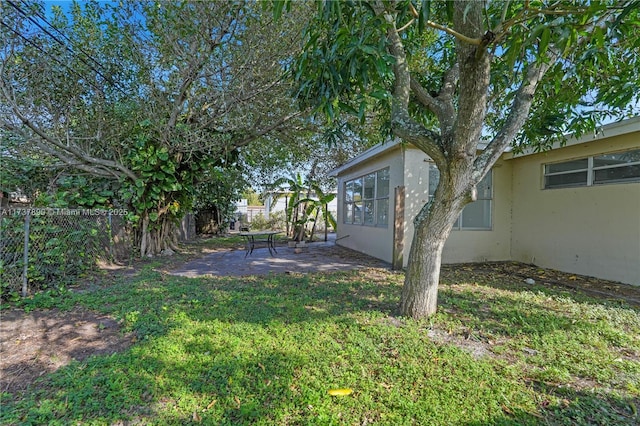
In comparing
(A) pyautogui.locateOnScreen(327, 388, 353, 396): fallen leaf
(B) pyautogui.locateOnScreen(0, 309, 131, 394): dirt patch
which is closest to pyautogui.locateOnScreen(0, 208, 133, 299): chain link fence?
(B) pyautogui.locateOnScreen(0, 309, 131, 394): dirt patch

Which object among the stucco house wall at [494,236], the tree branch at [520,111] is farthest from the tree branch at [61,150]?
the stucco house wall at [494,236]

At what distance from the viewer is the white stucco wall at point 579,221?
5.81 metres

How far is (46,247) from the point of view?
14.8ft

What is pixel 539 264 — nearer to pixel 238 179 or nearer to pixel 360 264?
pixel 360 264

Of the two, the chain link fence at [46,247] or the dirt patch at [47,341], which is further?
the chain link fence at [46,247]

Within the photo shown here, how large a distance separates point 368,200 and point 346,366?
7325 mm

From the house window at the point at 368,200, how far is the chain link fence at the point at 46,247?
6.77 metres

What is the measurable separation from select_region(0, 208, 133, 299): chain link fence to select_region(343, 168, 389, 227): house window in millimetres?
6771

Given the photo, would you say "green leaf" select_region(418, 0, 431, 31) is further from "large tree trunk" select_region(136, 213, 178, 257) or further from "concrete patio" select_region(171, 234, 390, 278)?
"large tree trunk" select_region(136, 213, 178, 257)

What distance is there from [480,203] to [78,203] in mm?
10091

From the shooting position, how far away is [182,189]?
816 cm

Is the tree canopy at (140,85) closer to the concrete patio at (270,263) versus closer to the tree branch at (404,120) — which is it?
the concrete patio at (270,263)

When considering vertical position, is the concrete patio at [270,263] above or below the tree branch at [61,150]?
below

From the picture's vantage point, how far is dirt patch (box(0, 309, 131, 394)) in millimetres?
2518
